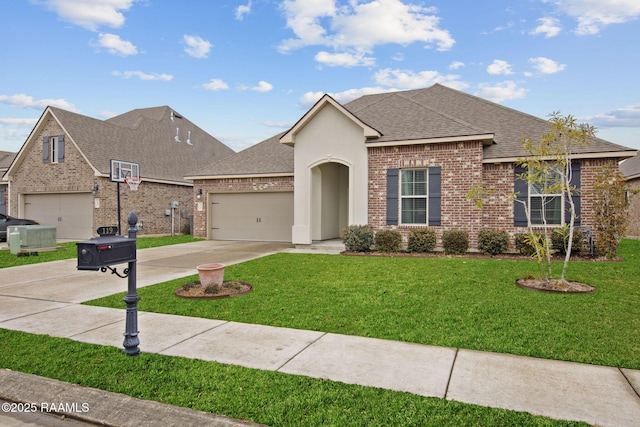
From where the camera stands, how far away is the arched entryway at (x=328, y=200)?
15.7 metres

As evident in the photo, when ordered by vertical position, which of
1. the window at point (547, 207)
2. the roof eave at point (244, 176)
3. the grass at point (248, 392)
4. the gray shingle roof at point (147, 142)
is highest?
the gray shingle roof at point (147, 142)

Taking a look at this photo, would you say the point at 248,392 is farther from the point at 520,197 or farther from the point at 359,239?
the point at 520,197

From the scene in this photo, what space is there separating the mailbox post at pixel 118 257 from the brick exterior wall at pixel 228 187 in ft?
43.0

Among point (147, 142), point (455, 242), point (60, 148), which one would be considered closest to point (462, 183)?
point (455, 242)

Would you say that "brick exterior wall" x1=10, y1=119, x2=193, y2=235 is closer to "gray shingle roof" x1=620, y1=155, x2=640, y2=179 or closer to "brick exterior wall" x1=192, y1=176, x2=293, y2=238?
"brick exterior wall" x1=192, y1=176, x2=293, y2=238

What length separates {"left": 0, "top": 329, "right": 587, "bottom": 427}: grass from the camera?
304cm

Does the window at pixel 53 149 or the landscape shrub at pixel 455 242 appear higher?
the window at pixel 53 149

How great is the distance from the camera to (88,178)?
1964cm

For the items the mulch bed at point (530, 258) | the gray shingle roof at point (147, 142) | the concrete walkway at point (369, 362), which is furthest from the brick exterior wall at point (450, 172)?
the gray shingle roof at point (147, 142)

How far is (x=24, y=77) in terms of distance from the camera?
1518 centimetres


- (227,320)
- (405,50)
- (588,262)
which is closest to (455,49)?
(405,50)

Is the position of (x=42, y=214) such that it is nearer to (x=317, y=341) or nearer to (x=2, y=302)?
(x=2, y=302)

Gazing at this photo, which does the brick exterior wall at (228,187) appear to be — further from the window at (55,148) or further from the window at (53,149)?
the window at (55,148)

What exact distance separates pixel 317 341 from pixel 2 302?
6.12 m
